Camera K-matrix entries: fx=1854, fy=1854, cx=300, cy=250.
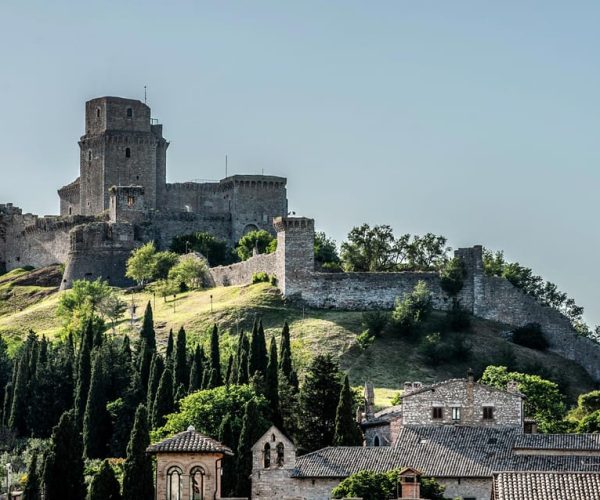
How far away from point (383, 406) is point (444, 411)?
14.5 metres

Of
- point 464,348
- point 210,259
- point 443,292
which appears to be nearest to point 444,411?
point 464,348

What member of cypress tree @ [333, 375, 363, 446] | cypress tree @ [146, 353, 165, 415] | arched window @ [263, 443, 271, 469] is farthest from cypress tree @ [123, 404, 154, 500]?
cypress tree @ [146, 353, 165, 415]

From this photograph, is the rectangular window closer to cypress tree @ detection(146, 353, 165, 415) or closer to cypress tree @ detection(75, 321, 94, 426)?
cypress tree @ detection(146, 353, 165, 415)

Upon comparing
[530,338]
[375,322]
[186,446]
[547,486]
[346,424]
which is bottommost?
[547,486]

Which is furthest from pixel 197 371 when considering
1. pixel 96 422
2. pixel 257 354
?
pixel 96 422

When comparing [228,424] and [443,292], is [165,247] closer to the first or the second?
[443,292]

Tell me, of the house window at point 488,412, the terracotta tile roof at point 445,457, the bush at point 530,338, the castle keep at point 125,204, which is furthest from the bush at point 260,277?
the terracotta tile roof at point 445,457

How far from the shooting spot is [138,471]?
7188cm

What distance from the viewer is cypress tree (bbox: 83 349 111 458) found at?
93.6 metres

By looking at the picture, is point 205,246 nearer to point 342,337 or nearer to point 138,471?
point 342,337

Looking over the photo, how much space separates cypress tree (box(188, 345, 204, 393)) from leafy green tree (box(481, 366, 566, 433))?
614 inches

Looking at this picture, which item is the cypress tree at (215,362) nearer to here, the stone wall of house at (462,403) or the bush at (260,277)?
the stone wall of house at (462,403)

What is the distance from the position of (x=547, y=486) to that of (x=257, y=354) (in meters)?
47.3

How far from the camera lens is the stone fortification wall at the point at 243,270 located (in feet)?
419
